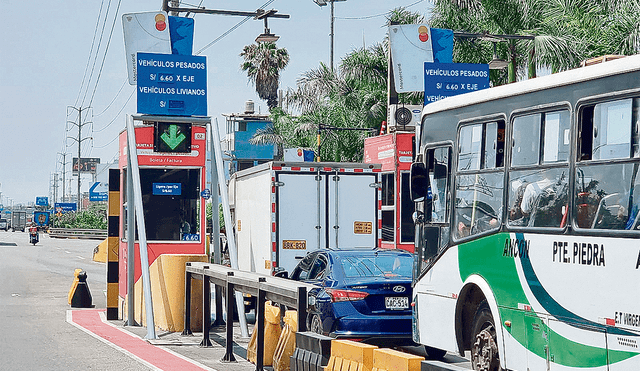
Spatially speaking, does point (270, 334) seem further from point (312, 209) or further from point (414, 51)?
point (414, 51)

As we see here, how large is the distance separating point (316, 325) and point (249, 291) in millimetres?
1038

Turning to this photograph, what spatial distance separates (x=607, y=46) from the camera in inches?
948

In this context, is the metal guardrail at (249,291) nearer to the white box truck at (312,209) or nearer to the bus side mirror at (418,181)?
the bus side mirror at (418,181)

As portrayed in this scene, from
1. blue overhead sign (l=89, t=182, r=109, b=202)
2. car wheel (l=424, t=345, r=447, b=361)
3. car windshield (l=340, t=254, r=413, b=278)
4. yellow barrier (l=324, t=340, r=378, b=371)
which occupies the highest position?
blue overhead sign (l=89, t=182, r=109, b=202)

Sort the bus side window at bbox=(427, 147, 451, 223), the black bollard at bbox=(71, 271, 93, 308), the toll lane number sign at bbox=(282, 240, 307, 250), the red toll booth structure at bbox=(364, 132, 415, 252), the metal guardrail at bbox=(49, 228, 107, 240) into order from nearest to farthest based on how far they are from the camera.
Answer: the bus side window at bbox=(427, 147, 451, 223) < the toll lane number sign at bbox=(282, 240, 307, 250) < the black bollard at bbox=(71, 271, 93, 308) < the red toll booth structure at bbox=(364, 132, 415, 252) < the metal guardrail at bbox=(49, 228, 107, 240)

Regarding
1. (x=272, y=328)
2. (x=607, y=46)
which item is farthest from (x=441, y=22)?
(x=272, y=328)

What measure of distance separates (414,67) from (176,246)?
7.97 meters

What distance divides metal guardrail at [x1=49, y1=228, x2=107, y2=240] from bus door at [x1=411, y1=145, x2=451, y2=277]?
70597mm

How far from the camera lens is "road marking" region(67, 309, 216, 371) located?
12750 millimetres

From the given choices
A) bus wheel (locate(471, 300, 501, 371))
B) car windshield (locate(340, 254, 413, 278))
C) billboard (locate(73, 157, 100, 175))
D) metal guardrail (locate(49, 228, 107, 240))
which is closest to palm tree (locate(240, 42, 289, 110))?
metal guardrail (locate(49, 228, 107, 240))

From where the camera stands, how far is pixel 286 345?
11516 mm

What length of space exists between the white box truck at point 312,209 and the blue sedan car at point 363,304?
5.19m

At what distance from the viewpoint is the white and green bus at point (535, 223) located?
24.8 feet

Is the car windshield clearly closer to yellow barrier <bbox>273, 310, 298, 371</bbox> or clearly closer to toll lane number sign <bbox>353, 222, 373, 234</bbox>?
yellow barrier <bbox>273, 310, 298, 371</bbox>
